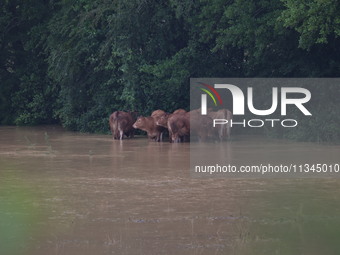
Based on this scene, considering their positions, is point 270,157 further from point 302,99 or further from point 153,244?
point 153,244

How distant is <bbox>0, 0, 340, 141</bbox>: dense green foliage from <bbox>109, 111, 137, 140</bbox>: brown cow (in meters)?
1.64

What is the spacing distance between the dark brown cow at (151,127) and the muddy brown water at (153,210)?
6.14 m

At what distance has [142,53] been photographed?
2984cm

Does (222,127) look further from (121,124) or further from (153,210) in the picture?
(153,210)

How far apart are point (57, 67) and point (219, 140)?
7745 millimetres

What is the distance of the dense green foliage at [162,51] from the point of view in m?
26.3

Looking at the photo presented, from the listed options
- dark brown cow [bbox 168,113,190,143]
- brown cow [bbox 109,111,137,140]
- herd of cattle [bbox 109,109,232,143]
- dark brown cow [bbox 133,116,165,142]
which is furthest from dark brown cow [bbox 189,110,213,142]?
brown cow [bbox 109,111,137,140]

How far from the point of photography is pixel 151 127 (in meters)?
26.6

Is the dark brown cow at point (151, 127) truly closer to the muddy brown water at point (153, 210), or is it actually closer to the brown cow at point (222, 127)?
the brown cow at point (222, 127)

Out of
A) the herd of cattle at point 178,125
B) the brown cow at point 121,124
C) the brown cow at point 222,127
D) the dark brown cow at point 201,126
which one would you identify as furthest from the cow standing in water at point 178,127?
the brown cow at point 121,124

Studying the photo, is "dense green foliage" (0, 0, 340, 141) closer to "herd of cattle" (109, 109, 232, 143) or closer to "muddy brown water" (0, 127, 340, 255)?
"herd of cattle" (109, 109, 232, 143)

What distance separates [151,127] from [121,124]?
3.71 ft

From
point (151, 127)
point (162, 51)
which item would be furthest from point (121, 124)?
point (162, 51)

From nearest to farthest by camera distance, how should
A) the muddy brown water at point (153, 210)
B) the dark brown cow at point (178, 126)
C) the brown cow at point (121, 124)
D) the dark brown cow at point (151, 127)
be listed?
the muddy brown water at point (153, 210), the dark brown cow at point (178, 126), the dark brown cow at point (151, 127), the brown cow at point (121, 124)
